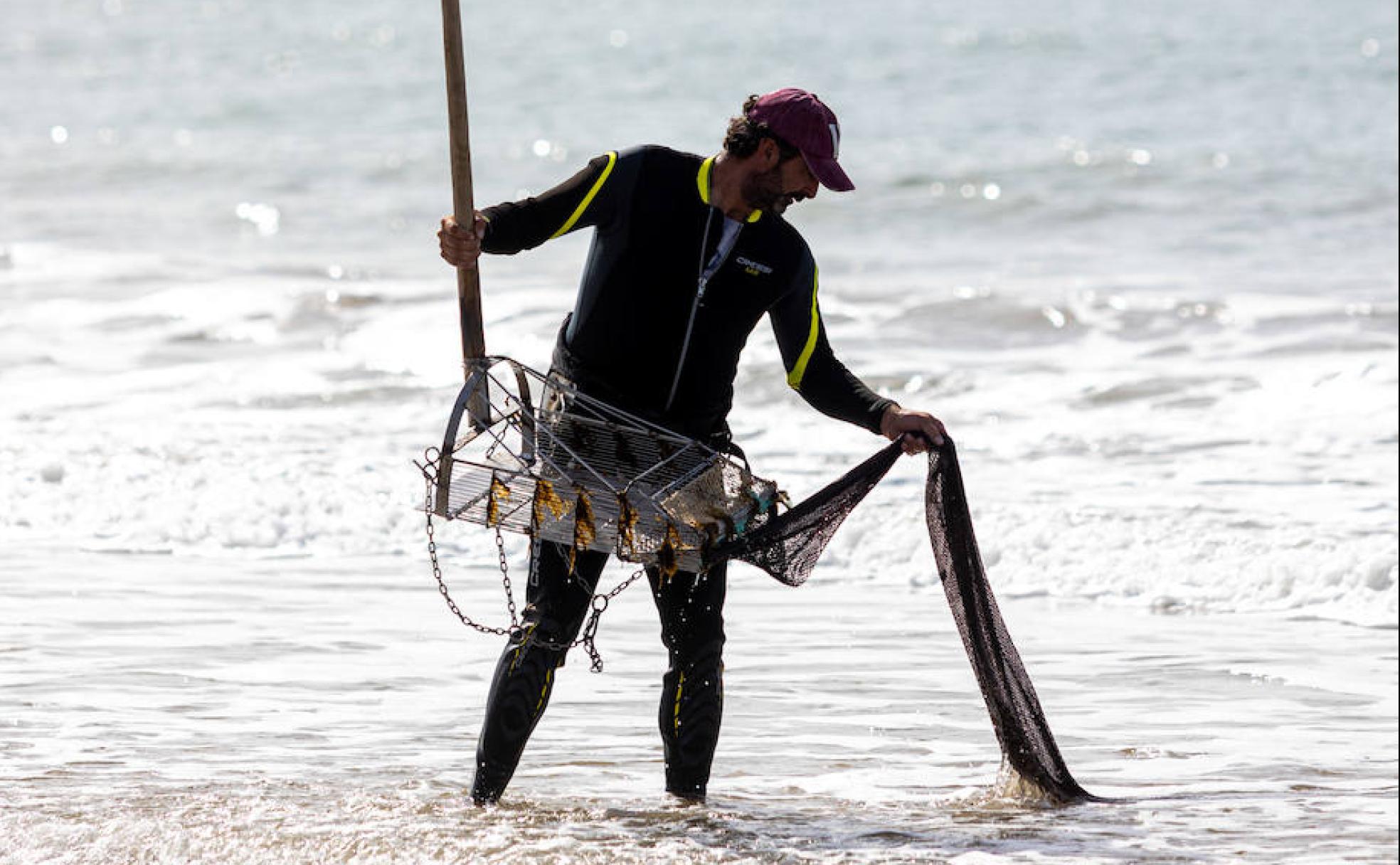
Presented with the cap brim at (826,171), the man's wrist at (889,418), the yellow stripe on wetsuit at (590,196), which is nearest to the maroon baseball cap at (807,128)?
the cap brim at (826,171)

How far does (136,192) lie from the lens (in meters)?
24.7

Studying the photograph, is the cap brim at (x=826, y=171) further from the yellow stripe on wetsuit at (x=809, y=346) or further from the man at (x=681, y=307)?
the yellow stripe on wetsuit at (x=809, y=346)

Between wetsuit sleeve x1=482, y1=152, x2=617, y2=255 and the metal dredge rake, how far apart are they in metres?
0.31

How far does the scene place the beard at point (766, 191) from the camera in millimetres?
4758

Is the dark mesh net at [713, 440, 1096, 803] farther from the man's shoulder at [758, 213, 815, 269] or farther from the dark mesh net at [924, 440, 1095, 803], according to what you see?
the man's shoulder at [758, 213, 815, 269]

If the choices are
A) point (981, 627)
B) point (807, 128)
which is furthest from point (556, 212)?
point (981, 627)

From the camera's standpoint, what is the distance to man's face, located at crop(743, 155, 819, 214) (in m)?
4.72

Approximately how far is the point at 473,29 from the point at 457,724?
38.8 m

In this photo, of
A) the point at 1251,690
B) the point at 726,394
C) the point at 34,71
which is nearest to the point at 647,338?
the point at 726,394

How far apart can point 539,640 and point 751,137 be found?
1.40 meters

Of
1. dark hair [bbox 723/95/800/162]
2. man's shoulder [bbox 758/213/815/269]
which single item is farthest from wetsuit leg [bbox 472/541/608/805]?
dark hair [bbox 723/95/800/162]

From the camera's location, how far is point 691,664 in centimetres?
515

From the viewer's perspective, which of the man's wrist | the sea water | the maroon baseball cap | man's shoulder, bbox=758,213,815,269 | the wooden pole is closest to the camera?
the maroon baseball cap

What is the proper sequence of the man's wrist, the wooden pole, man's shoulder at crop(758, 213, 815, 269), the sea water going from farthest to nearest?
1. the sea water
2. the man's wrist
3. man's shoulder at crop(758, 213, 815, 269)
4. the wooden pole
